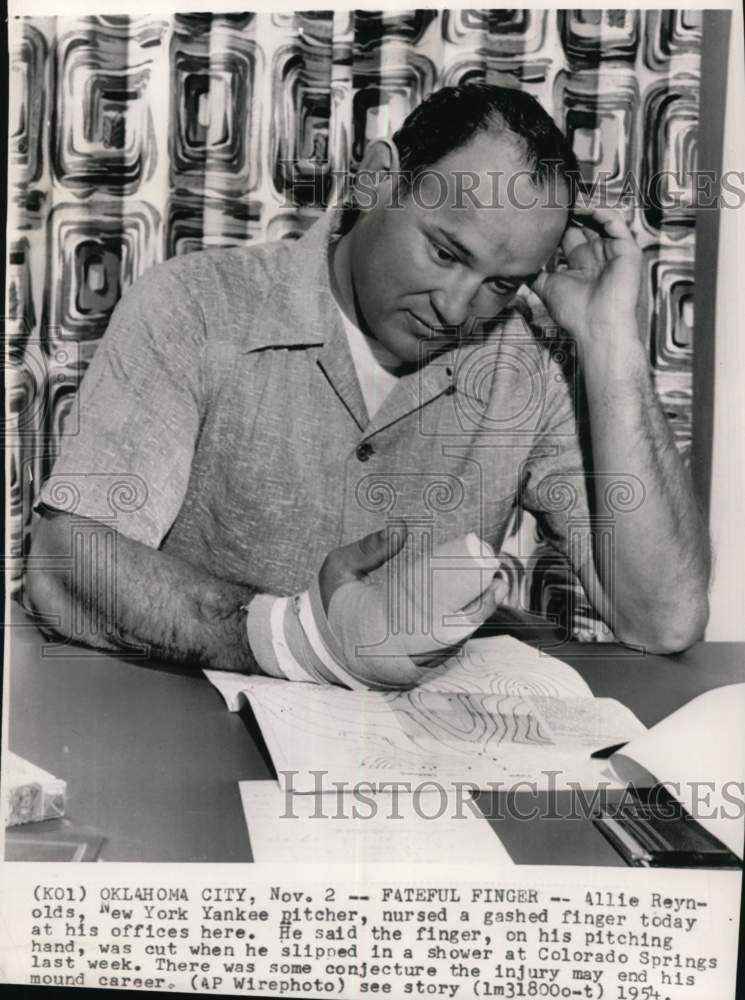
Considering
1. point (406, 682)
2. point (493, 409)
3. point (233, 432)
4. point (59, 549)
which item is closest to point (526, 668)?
point (406, 682)

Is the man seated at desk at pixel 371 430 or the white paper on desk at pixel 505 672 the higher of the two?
the man seated at desk at pixel 371 430

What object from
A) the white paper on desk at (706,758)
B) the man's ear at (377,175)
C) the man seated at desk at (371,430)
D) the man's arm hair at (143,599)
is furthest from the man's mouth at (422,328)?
the white paper on desk at (706,758)

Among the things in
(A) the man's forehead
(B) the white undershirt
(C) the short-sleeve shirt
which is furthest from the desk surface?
(A) the man's forehead

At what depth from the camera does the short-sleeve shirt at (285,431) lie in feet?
3.15

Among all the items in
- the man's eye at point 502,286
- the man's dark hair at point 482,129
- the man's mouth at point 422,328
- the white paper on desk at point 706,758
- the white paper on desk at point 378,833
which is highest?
the man's dark hair at point 482,129

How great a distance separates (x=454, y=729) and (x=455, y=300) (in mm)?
400

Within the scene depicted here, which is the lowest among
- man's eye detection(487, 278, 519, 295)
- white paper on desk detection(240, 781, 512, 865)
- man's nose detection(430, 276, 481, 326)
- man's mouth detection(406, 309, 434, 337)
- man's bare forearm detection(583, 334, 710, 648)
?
white paper on desk detection(240, 781, 512, 865)

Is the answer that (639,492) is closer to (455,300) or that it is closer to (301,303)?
(455,300)

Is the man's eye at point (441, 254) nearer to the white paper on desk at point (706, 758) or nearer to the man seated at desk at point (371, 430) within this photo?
the man seated at desk at point (371, 430)

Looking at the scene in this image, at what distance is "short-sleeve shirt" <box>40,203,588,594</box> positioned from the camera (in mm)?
959

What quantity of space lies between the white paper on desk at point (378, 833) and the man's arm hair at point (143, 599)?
15 cm

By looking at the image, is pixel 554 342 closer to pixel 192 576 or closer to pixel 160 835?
pixel 192 576

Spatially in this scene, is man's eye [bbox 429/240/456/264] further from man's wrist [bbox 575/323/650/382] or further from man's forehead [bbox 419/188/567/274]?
man's wrist [bbox 575/323/650/382]

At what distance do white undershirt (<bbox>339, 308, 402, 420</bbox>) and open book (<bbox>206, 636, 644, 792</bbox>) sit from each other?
10.3 inches
